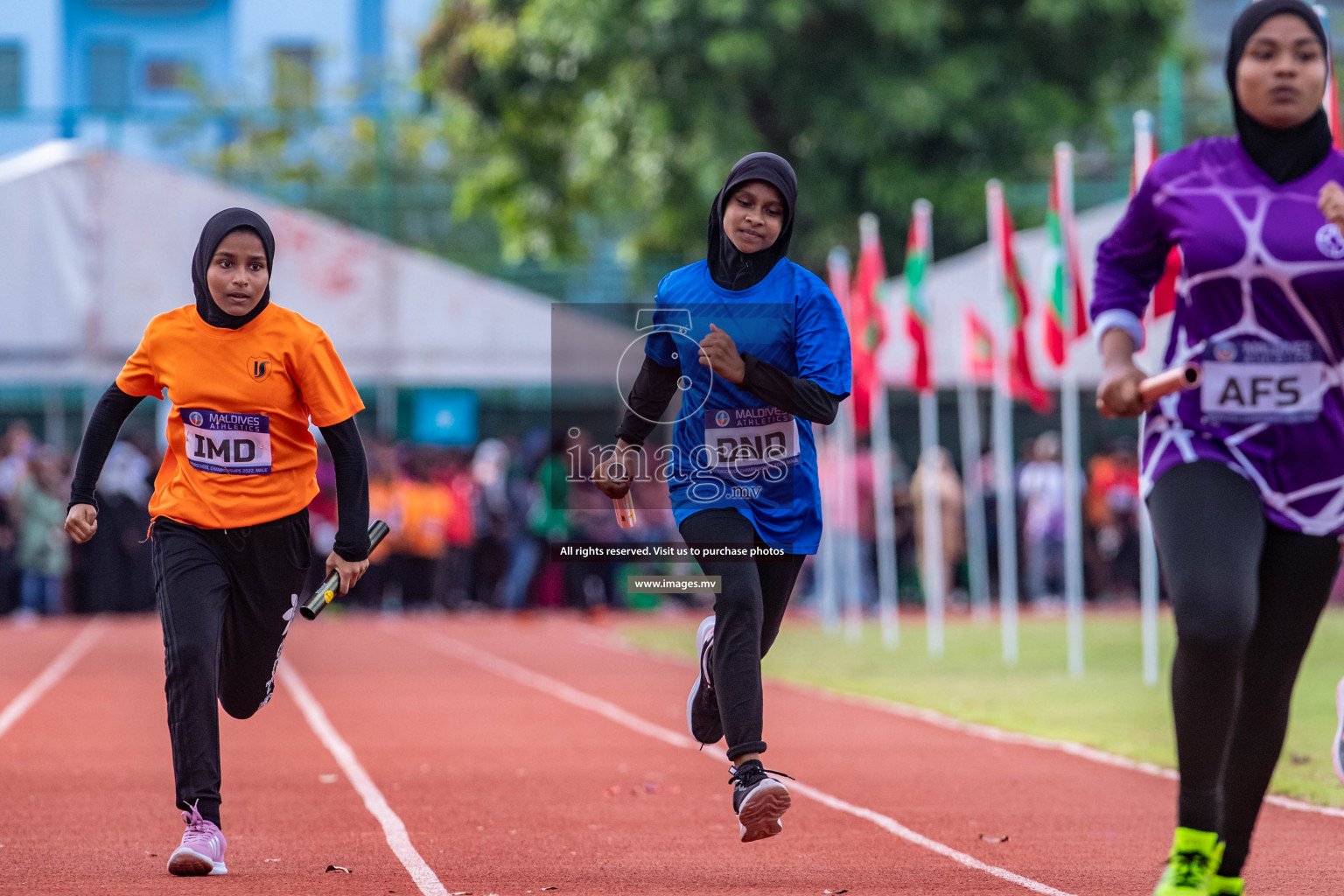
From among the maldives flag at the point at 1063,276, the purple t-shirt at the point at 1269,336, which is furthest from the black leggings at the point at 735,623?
the maldives flag at the point at 1063,276

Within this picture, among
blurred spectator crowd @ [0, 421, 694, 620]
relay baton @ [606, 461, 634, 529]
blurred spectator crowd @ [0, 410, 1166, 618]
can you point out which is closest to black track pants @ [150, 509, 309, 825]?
relay baton @ [606, 461, 634, 529]

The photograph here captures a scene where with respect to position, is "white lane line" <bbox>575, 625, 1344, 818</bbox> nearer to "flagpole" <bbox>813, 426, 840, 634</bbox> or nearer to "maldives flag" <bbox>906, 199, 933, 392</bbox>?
"maldives flag" <bbox>906, 199, 933, 392</bbox>

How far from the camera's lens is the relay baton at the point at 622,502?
21.6ft

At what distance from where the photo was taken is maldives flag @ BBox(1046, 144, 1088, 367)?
15.9m

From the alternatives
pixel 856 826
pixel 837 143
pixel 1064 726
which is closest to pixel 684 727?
pixel 1064 726

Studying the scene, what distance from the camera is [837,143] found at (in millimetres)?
28234

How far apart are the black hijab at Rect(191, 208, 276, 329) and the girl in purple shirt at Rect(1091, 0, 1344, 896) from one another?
9.78 ft

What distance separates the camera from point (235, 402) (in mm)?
6797

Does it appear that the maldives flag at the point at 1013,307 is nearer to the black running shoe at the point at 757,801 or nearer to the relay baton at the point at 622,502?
the relay baton at the point at 622,502

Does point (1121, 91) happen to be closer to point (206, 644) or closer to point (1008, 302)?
point (1008, 302)

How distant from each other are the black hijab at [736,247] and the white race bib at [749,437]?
0.40 meters

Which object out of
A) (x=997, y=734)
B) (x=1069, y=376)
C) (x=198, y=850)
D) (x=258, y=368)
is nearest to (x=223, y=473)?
(x=258, y=368)

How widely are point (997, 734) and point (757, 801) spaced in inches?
248

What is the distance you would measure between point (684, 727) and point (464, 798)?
355 centimetres
